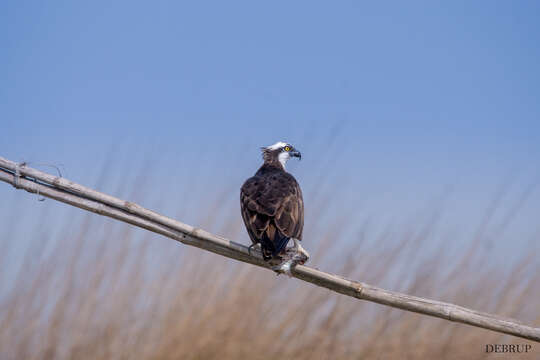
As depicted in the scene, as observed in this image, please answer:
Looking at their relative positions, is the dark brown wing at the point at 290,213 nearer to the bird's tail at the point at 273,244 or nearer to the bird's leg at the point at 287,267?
the bird's tail at the point at 273,244

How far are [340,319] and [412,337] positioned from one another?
1.66 ft

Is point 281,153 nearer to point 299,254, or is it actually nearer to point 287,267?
point 299,254

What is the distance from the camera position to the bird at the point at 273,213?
10.5 feet

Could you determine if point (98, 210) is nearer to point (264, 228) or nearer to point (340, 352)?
point (264, 228)

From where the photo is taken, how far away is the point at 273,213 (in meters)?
3.48

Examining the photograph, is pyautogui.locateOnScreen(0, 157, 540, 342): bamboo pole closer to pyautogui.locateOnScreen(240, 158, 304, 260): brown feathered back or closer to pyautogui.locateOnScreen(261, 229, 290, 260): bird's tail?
pyautogui.locateOnScreen(261, 229, 290, 260): bird's tail

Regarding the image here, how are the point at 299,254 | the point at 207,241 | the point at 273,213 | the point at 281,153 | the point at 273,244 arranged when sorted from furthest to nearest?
the point at 281,153
the point at 273,213
the point at 273,244
the point at 299,254
the point at 207,241

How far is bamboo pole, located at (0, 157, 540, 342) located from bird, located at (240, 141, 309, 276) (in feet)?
0.71

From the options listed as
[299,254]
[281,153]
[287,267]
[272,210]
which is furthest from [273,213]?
[281,153]

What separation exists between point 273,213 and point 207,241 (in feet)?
3.28

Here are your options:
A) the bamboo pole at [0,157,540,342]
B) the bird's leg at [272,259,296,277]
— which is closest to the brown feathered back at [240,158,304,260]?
the bamboo pole at [0,157,540,342]

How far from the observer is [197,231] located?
2518mm

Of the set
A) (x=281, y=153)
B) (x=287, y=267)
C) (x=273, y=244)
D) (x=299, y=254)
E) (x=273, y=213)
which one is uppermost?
(x=281, y=153)

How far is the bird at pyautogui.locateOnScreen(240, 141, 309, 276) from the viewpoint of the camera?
3207mm
